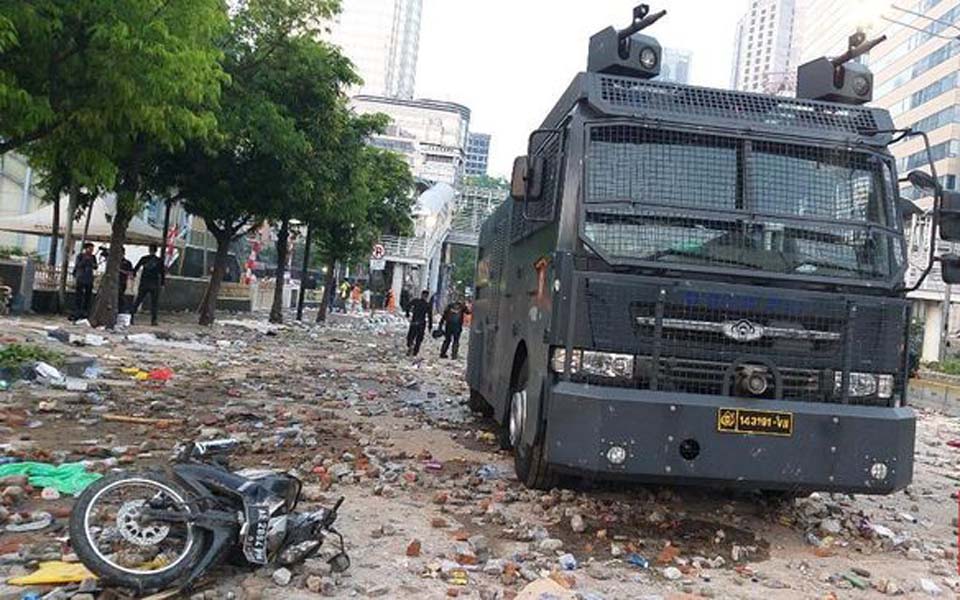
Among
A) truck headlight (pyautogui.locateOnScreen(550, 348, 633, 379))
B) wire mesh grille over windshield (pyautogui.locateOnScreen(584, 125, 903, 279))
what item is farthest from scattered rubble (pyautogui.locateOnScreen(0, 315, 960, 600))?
wire mesh grille over windshield (pyautogui.locateOnScreen(584, 125, 903, 279))

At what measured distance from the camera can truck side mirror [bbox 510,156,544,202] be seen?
6570 mm

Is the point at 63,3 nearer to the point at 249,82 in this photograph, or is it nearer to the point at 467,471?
the point at 467,471

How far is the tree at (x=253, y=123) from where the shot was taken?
61.7 ft

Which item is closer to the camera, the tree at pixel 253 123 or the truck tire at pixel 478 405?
the truck tire at pixel 478 405

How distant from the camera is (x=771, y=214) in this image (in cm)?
598

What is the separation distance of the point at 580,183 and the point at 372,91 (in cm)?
16649

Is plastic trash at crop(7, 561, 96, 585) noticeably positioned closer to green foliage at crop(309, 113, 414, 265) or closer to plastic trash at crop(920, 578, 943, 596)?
plastic trash at crop(920, 578, 943, 596)

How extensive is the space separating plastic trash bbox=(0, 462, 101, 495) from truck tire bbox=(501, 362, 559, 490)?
3069 millimetres

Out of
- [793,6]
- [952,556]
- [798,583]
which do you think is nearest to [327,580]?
[798,583]

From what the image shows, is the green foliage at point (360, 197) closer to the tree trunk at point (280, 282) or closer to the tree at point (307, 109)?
the tree at point (307, 109)

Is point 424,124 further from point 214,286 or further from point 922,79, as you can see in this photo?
point 214,286

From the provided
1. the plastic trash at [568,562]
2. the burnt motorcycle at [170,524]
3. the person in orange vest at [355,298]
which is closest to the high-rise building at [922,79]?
the person in orange vest at [355,298]

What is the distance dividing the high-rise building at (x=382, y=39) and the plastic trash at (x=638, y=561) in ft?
519

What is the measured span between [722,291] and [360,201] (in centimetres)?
2459
